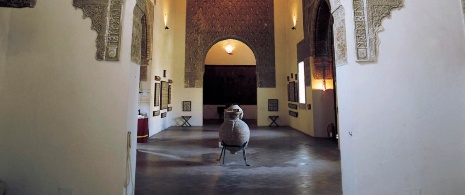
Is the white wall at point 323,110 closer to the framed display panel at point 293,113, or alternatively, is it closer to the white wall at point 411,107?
the framed display panel at point 293,113

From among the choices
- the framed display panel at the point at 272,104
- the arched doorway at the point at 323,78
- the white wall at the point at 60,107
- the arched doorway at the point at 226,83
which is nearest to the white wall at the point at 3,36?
the white wall at the point at 60,107

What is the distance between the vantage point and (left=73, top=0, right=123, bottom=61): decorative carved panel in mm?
2266

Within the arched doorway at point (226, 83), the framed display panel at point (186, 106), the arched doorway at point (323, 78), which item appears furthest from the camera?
the arched doorway at point (226, 83)

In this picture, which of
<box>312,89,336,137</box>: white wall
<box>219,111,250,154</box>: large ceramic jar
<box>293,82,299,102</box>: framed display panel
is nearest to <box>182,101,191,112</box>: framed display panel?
<box>293,82,299,102</box>: framed display panel

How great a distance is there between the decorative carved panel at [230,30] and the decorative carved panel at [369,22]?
778cm

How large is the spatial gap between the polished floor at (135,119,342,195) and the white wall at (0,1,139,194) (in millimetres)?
889

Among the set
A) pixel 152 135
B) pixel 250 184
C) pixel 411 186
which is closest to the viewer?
pixel 411 186

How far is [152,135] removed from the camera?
740 centimetres

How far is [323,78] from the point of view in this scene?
698 centimetres

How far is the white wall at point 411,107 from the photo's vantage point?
2189 millimetres

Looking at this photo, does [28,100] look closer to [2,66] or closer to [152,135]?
[2,66]

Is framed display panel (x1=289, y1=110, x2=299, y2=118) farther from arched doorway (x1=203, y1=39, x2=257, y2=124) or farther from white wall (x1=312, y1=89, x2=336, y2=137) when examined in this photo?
arched doorway (x1=203, y1=39, x2=257, y2=124)

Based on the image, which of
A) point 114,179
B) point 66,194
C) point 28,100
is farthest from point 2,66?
point 114,179

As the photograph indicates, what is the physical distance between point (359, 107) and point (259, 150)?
11.2 feet
